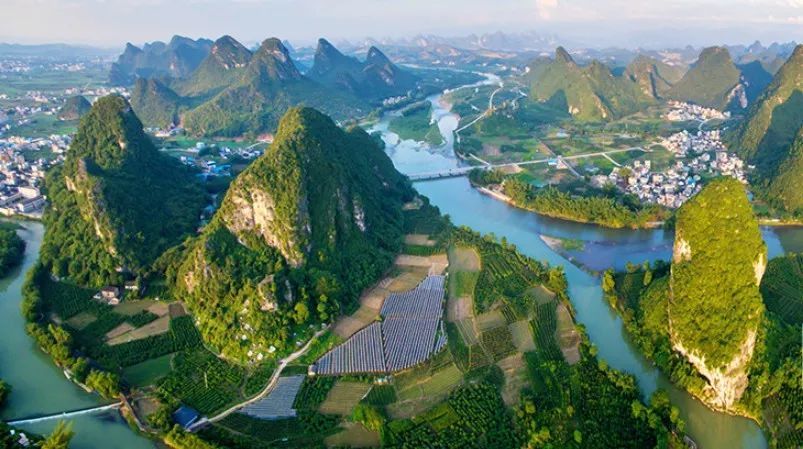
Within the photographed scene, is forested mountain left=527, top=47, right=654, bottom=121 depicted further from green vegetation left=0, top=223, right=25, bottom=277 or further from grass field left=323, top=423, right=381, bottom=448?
green vegetation left=0, top=223, right=25, bottom=277

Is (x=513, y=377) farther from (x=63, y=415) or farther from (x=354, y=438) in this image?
(x=63, y=415)

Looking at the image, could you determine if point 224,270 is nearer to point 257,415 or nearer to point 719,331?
point 257,415

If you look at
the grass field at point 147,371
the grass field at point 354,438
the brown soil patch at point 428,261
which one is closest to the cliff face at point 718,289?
the brown soil patch at point 428,261

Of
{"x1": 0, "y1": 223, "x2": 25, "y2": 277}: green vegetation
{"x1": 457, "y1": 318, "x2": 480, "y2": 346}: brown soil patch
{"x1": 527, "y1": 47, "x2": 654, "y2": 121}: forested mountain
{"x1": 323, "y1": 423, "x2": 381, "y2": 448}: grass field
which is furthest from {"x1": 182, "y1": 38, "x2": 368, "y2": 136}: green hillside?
{"x1": 323, "y1": 423, "x2": 381, "y2": 448}: grass field

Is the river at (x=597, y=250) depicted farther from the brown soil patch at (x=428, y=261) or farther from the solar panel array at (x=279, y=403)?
the solar panel array at (x=279, y=403)

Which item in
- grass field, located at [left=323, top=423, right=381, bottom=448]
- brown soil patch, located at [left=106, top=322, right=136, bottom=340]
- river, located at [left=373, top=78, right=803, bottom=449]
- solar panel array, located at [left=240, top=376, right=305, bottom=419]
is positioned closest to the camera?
grass field, located at [left=323, top=423, right=381, bottom=448]
